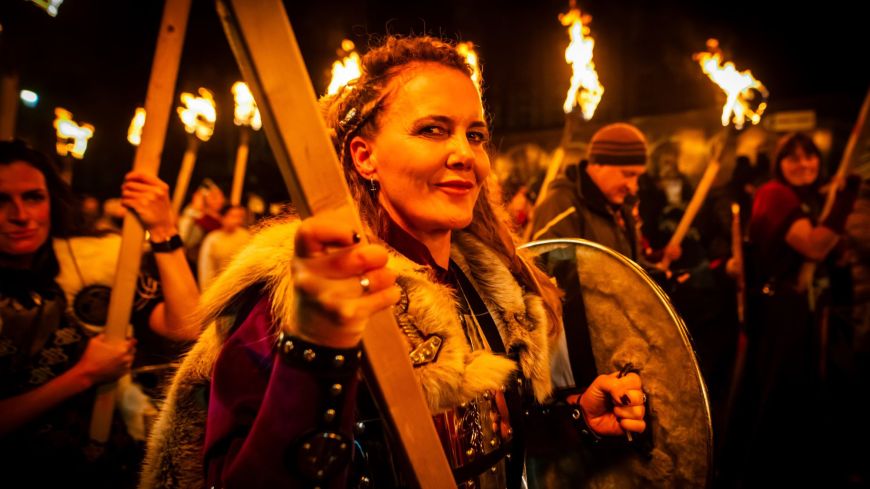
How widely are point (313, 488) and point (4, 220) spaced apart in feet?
7.67

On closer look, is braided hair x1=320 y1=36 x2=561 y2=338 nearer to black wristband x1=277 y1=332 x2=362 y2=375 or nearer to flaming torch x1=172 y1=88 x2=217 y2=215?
black wristband x1=277 y1=332 x2=362 y2=375

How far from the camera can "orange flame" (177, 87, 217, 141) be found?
4.86m

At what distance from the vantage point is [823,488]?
4.58 metres

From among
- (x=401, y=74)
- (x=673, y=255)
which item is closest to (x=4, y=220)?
(x=401, y=74)

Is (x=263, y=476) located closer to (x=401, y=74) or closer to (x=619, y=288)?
(x=401, y=74)

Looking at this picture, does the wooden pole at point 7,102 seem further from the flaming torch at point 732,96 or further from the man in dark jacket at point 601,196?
the flaming torch at point 732,96

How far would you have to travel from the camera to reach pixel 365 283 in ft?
2.93

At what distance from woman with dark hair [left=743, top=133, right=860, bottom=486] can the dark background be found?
4.07 m

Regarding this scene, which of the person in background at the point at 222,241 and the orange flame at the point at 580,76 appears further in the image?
the person in background at the point at 222,241

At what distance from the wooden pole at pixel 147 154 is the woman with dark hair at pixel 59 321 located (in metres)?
0.07

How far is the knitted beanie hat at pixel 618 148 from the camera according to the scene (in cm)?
432

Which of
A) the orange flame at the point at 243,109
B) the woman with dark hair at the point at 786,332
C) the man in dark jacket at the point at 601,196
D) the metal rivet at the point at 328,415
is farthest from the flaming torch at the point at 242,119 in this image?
the woman with dark hair at the point at 786,332

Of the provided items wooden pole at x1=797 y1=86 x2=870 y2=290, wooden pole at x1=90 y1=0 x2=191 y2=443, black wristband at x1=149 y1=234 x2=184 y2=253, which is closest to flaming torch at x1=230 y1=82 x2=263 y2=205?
black wristband at x1=149 y1=234 x2=184 y2=253

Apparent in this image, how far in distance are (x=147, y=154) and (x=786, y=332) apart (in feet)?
18.7
